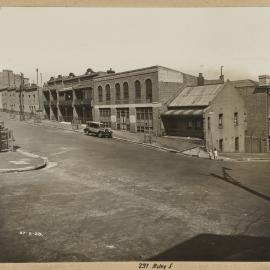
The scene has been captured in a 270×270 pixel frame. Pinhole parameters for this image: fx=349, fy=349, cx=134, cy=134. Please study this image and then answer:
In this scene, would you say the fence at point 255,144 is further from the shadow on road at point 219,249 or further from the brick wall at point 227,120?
the shadow on road at point 219,249

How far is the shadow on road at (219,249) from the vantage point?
8.02 meters

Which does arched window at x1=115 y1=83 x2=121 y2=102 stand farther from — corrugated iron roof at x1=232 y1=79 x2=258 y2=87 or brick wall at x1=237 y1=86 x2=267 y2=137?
brick wall at x1=237 y1=86 x2=267 y2=137

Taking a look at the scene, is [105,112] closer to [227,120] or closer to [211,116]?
[211,116]

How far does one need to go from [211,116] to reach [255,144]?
18.4 ft

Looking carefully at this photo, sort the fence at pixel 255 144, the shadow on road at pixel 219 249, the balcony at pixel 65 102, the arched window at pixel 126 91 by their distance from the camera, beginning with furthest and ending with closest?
the balcony at pixel 65 102 → the arched window at pixel 126 91 → the fence at pixel 255 144 → the shadow on road at pixel 219 249

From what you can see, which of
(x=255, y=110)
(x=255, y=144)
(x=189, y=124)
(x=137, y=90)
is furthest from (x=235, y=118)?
(x=137, y=90)

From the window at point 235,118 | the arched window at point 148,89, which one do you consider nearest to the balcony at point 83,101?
the arched window at point 148,89

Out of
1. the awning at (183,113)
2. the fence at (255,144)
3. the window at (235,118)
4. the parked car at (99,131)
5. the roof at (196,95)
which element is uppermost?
the roof at (196,95)

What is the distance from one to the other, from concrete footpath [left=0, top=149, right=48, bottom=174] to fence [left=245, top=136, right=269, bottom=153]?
68.1 feet

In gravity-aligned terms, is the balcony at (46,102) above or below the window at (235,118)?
above

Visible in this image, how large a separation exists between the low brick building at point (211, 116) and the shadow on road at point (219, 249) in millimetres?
22143

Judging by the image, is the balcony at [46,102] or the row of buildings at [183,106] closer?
A: the row of buildings at [183,106]

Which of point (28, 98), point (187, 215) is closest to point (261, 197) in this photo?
point (187, 215)

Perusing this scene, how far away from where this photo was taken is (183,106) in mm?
34438
